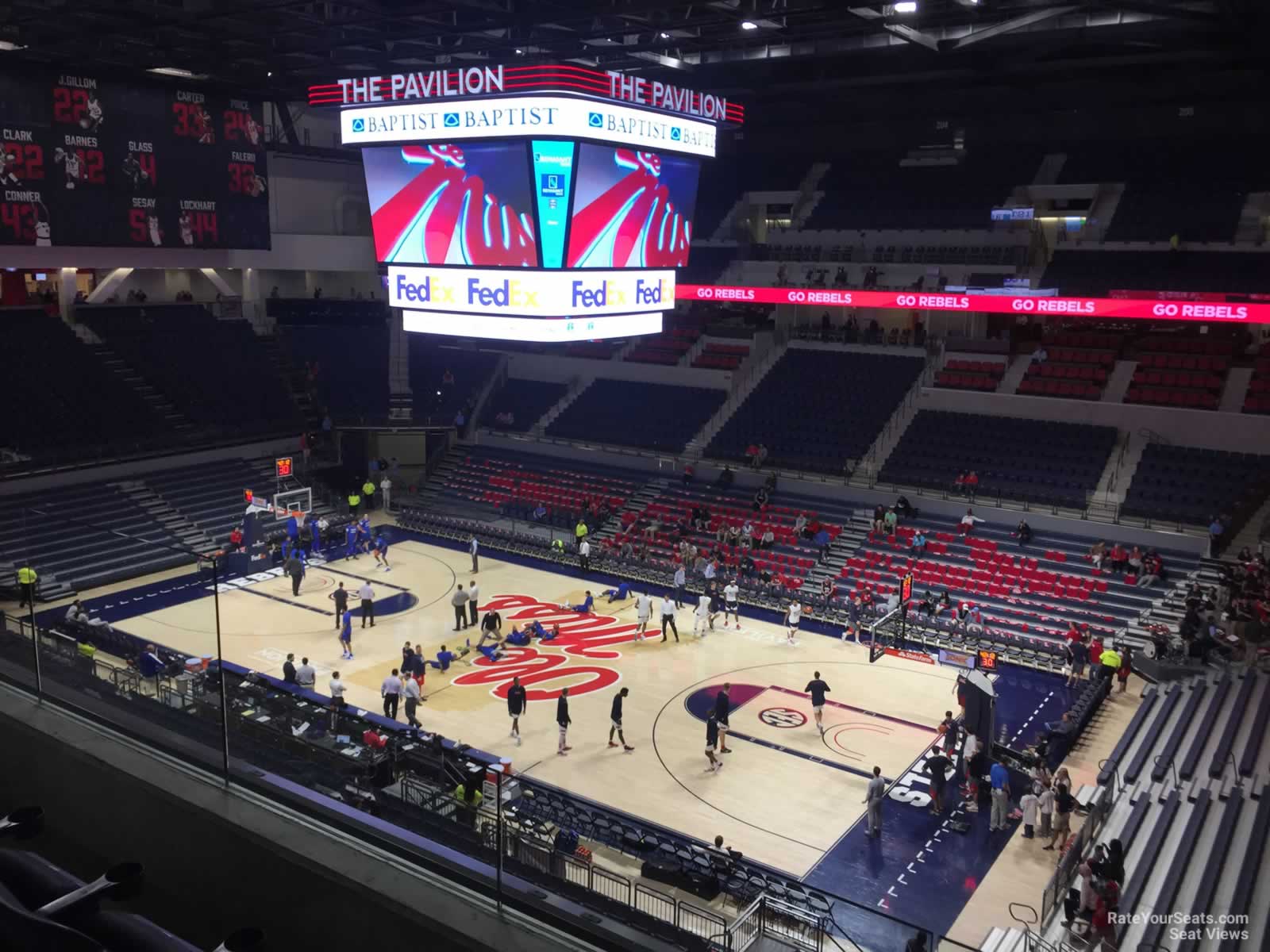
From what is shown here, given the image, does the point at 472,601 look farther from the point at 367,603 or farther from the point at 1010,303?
the point at 1010,303

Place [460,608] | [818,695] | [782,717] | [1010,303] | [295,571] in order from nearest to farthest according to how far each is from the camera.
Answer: [818,695] → [782,717] → [460,608] → [295,571] → [1010,303]

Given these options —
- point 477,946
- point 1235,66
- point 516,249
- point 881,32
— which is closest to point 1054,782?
point 516,249

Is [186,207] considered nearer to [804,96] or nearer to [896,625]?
[804,96]

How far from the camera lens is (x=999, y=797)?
15891 mm

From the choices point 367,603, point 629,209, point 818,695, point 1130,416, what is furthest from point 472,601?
point 1130,416

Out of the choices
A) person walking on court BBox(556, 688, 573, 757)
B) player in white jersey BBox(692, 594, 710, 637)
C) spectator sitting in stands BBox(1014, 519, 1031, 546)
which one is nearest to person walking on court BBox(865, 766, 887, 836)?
person walking on court BBox(556, 688, 573, 757)

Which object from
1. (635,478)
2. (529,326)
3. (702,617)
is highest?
(529,326)

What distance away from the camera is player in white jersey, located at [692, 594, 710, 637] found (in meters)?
24.8

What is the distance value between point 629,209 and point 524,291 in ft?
9.06

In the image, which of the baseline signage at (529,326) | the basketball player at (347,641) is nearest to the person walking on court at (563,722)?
the baseline signage at (529,326)

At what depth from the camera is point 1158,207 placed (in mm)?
35250

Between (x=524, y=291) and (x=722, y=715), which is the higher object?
(x=524, y=291)

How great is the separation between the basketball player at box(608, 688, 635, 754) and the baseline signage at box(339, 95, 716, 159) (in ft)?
31.2

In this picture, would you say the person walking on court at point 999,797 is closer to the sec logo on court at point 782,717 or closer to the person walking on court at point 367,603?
the sec logo on court at point 782,717
